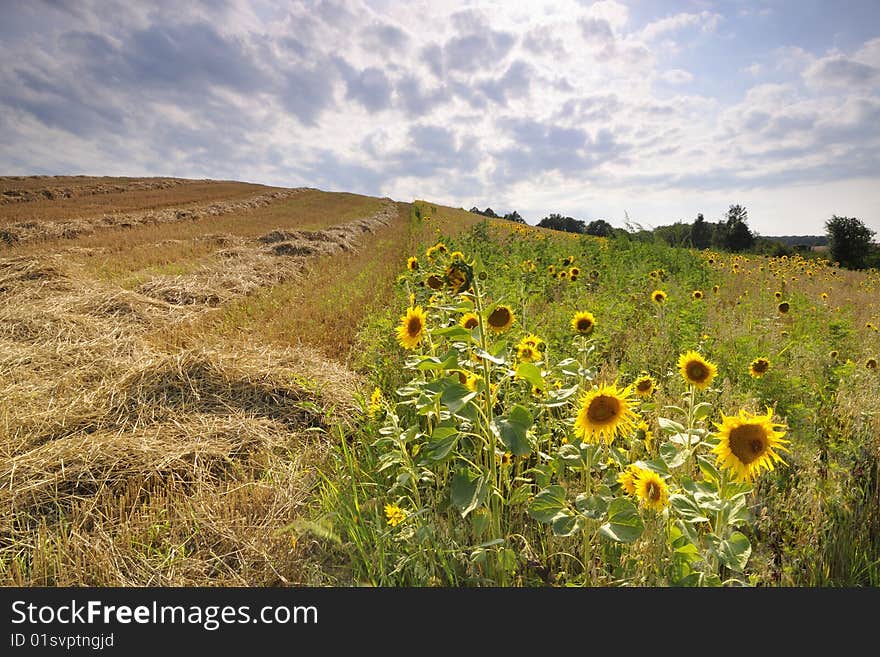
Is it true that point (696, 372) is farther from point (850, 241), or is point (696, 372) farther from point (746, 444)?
point (850, 241)

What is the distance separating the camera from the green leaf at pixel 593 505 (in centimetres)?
160

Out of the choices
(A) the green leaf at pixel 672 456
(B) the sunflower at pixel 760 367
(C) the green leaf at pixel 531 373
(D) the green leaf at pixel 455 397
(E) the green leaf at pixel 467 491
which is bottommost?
(E) the green leaf at pixel 467 491

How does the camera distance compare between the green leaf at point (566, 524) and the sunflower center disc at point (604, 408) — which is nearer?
the green leaf at point (566, 524)

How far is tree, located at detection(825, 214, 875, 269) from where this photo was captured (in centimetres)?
3250

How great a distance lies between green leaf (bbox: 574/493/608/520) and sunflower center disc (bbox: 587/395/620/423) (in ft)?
0.98

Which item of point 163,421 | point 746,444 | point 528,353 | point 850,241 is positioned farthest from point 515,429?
point 850,241

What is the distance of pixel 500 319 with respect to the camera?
2.01m

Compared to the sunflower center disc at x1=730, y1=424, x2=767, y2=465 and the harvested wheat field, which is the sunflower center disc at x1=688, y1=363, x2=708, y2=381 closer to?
the sunflower center disc at x1=730, y1=424, x2=767, y2=465

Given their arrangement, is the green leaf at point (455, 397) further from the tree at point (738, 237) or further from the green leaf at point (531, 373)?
the tree at point (738, 237)

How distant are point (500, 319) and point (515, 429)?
59 cm

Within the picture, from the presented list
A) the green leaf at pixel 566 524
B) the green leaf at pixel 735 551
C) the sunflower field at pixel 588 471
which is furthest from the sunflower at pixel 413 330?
the green leaf at pixel 735 551

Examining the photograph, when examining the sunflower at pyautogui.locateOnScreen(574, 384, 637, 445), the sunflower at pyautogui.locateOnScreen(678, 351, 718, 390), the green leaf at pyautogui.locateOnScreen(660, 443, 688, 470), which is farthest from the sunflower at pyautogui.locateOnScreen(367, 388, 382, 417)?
the sunflower at pyautogui.locateOnScreen(678, 351, 718, 390)

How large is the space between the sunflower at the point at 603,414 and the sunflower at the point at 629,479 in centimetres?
19

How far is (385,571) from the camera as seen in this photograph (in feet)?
6.31
